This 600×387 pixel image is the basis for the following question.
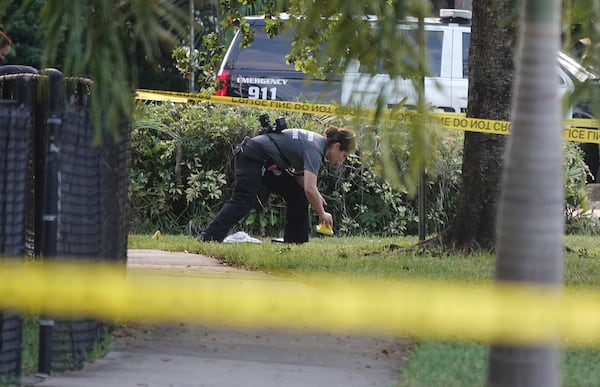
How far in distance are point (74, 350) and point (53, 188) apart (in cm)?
89

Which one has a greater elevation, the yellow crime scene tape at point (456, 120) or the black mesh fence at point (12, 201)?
the yellow crime scene tape at point (456, 120)

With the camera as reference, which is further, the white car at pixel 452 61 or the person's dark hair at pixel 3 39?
the white car at pixel 452 61

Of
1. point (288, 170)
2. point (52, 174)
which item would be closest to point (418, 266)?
point (288, 170)

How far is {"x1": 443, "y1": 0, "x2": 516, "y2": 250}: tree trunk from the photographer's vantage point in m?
9.14

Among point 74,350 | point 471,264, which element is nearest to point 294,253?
point 471,264

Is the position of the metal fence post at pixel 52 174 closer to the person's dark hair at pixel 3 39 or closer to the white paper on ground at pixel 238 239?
the person's dark hair at pixel 3 39

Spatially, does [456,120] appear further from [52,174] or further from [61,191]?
[52,174]

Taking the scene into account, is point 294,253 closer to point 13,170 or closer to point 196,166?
point 196,166

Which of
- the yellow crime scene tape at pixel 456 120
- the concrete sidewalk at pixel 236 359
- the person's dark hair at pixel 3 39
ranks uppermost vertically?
the person's dark hair at pixel 3 39

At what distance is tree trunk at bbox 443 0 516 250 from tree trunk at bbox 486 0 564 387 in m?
5.81

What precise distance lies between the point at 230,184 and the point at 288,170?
2.33 metres

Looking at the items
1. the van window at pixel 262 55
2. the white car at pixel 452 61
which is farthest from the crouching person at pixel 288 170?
the van window at pixel 262 55

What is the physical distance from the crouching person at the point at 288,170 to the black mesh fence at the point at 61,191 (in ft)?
12.0

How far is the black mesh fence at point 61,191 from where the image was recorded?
Answer: 474cm
